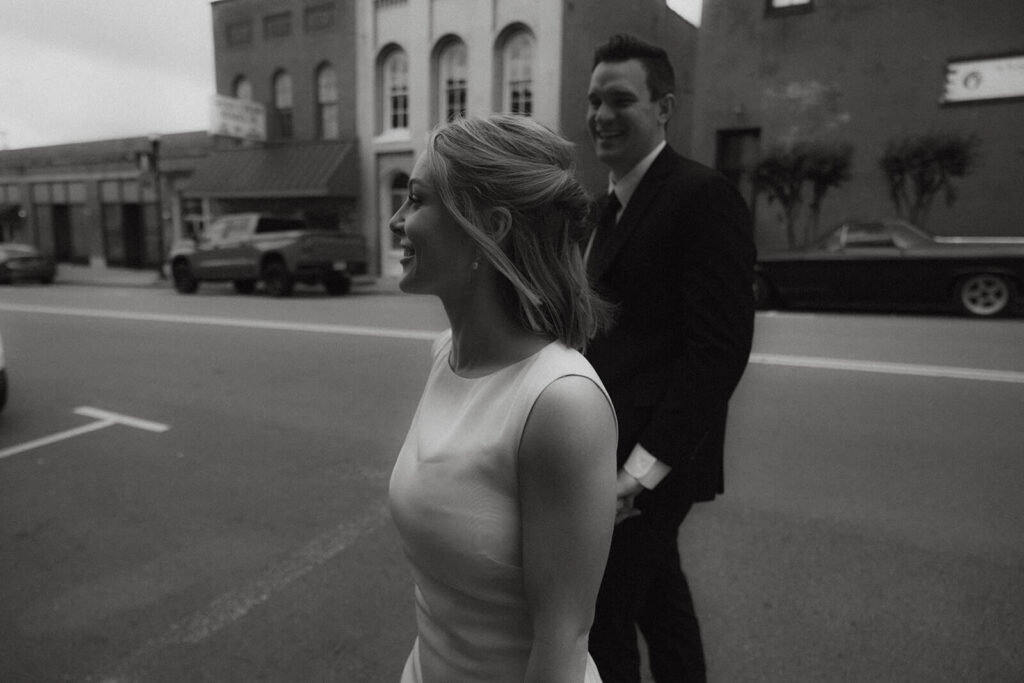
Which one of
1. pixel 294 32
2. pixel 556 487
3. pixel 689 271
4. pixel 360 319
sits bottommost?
pixel 360 319

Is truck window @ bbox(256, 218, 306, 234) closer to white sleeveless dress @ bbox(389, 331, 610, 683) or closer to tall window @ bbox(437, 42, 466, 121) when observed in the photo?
tall window @ bbox(437, 42, 466, 121)

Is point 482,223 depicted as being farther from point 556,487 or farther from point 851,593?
A: point 851,593

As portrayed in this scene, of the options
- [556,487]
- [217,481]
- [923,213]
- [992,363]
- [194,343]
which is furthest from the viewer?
[923,213]

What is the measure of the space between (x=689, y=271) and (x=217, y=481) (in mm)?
3693

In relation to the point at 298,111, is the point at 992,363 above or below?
below

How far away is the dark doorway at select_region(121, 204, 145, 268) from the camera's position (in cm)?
2970

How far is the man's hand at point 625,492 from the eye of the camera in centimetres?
Result: 175

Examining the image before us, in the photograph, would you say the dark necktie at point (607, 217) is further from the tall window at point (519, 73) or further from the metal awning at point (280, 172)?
the metal awning at point (280, 172)

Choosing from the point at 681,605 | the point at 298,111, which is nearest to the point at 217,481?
the point at 681,605

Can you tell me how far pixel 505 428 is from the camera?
116 centimetres

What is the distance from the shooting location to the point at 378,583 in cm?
327

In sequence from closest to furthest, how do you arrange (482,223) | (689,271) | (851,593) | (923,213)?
(482,223) < (689,271) < (851,593) < (923,213)

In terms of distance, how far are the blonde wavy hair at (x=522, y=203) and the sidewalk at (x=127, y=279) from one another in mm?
16591

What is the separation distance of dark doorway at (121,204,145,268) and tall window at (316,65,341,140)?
10513 millimetres
